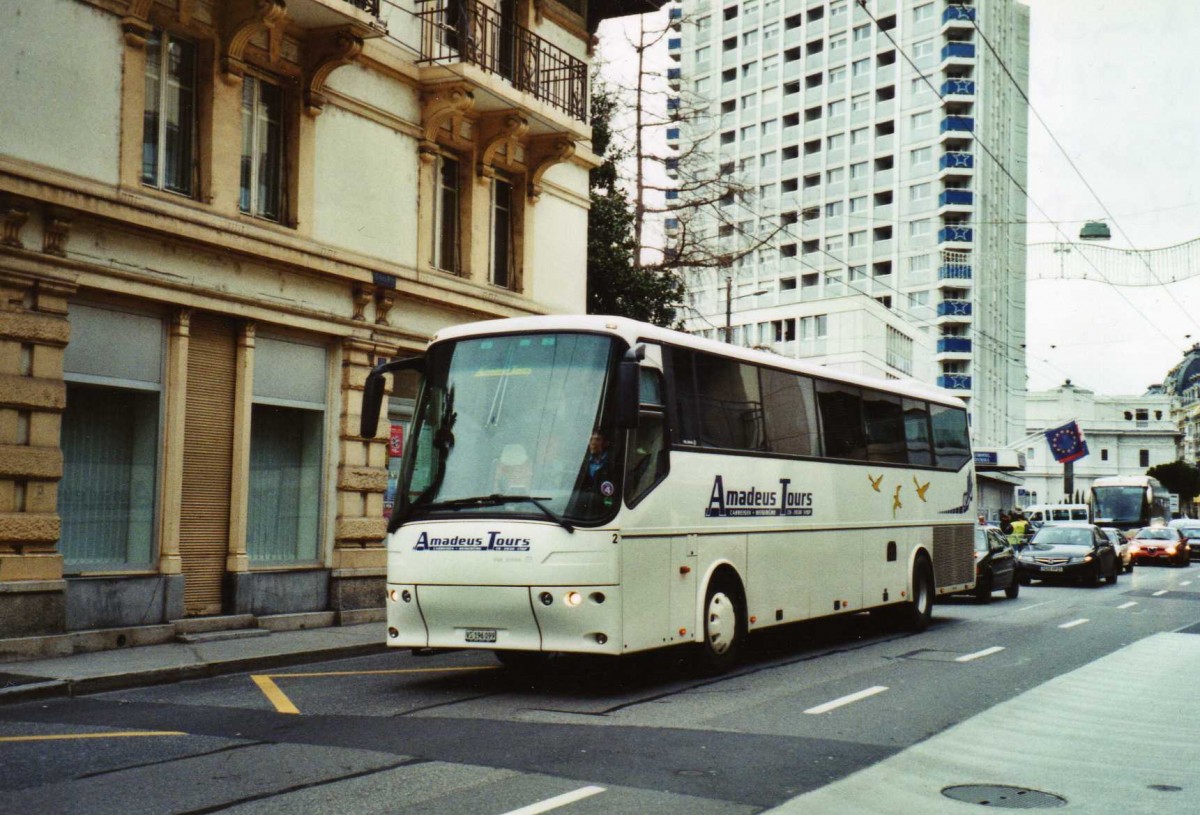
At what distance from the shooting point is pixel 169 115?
1571cm

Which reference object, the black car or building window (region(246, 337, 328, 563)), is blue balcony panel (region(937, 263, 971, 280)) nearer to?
the black car

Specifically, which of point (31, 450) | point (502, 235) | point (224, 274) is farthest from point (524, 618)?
point (502, 235)

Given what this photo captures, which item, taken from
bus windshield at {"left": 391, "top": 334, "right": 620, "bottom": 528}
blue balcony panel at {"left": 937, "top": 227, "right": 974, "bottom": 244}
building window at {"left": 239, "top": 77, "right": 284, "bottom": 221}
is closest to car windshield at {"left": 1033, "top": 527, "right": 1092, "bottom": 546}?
building window at {"left": 239, "top": 77, "right": 284, "bottom": 221}

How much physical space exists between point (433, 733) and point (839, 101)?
293 feet

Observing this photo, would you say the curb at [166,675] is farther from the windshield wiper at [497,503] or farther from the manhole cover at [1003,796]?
the manhole cover at [1003,796]

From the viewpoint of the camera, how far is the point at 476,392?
11.6 meters

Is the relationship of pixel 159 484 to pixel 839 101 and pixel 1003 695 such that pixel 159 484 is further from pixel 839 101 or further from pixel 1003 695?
pixel 839 101

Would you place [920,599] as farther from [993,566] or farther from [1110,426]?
[1110,426]

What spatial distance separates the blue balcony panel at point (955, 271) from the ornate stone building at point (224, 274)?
6928cm

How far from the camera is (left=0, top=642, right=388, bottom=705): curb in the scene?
11.1 metres

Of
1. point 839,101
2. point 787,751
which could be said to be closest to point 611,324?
point 787,751

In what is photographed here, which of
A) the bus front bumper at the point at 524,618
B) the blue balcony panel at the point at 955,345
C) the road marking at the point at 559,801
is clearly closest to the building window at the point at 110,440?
the bus front bumper at the point at 524,618

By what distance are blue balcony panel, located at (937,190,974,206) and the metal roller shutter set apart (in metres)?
76.3

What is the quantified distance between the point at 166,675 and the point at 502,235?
37.9 feet
